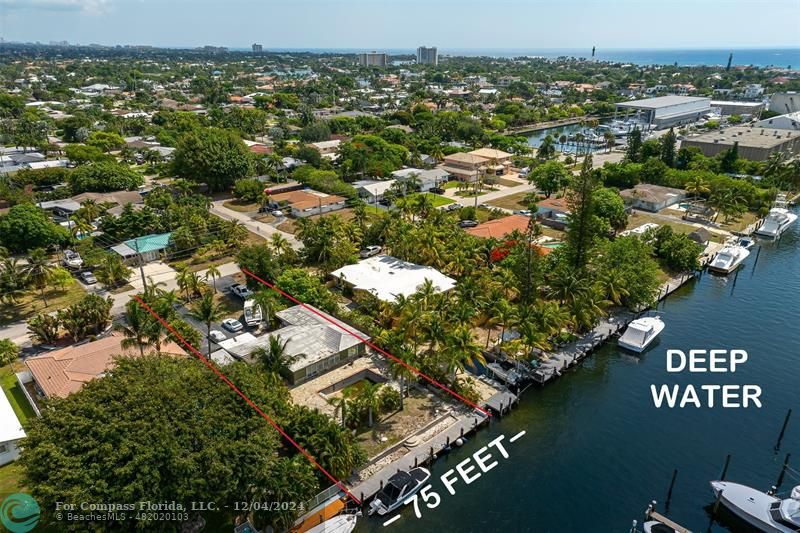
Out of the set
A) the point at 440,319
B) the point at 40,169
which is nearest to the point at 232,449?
the point at 440,319

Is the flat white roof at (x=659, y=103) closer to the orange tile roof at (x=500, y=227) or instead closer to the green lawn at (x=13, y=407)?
the orange tile roof at (x=500, y=227)

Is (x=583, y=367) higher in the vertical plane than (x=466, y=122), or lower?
lower

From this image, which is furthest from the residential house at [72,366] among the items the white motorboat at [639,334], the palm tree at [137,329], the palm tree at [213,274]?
the white motorboat at [639,334]

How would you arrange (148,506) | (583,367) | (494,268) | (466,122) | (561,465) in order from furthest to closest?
(466,122), (494,268), (583,367), (561,465), (148,506)

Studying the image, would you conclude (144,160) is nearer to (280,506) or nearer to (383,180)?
(383,180)

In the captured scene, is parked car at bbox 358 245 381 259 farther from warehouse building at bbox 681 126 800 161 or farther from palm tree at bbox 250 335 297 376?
warehouse building at bbox 681 126 800 161

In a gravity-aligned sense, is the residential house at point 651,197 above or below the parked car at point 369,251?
above

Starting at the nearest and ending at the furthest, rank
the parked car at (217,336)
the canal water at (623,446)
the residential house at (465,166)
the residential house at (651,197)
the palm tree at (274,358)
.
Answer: the canal water at (623,446) < the palm tree at (274,358) < the parked car at (217,336) < the residential house at (651,197) < the residential house at (465,166)
